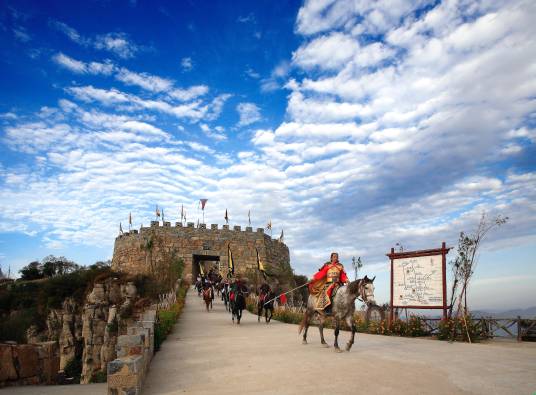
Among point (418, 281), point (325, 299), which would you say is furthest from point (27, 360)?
point (418, 281)

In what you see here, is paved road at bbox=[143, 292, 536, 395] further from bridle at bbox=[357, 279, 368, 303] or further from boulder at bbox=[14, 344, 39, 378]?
boulder at bbox=[14, 344, 39, 378]

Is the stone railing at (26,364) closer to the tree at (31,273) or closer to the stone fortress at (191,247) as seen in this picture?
the stone fortress at (191,247)

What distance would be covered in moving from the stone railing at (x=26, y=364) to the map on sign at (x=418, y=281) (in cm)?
1023

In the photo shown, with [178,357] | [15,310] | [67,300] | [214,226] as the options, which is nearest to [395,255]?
[178,357]

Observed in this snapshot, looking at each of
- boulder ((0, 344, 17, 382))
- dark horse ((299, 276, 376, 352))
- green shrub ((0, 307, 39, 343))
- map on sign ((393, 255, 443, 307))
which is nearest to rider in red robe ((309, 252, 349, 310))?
dark horse ((299, 276, 376, 352))

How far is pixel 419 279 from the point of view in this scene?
12727 millimetres

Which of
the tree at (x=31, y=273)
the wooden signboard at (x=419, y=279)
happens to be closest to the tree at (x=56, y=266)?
the tree at (x=31, y=273)

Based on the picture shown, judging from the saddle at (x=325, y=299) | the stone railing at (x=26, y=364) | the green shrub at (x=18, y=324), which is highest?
the saddle at (x=325, y=299)

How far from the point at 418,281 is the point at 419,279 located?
7cm

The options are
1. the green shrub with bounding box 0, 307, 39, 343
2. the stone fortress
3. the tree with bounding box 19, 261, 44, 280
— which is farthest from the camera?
the tree with bounding box 19, 261, 44, 280

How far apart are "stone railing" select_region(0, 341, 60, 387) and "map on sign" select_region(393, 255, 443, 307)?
33.6 feet

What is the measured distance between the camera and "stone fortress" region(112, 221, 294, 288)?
1679 inches

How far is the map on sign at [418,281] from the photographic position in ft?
40.6

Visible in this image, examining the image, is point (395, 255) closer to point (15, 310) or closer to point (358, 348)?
point (358, 348)
